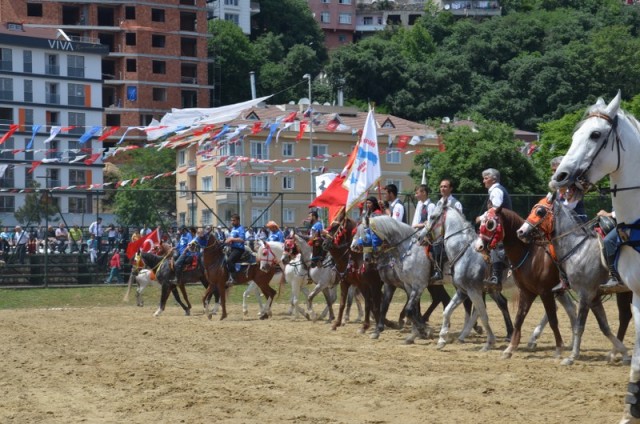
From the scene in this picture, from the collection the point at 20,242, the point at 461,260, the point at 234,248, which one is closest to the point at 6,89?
the point at 20,242

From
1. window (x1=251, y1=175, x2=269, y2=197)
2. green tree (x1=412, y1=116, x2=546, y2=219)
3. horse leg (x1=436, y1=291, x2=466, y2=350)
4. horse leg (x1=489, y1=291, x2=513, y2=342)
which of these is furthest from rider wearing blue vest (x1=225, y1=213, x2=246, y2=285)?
window (x1=251, y1=175, x2=269, y2=197)

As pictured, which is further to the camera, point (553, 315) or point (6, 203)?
point (6, 203)

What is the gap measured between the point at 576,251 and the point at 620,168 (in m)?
5.36

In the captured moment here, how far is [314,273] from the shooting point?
25219mm

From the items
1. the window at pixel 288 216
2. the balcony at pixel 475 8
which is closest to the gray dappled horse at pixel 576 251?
the window at pixel 288 216

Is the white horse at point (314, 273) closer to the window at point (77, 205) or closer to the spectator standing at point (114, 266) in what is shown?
the spectator standing at point (114, 266)

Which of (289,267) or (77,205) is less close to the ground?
(77,205)

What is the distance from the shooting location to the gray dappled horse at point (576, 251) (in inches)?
615

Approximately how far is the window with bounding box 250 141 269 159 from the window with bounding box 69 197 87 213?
1447 inches

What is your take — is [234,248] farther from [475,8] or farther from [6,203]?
[475,8]

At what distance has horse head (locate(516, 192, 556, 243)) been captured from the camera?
15.5 meters

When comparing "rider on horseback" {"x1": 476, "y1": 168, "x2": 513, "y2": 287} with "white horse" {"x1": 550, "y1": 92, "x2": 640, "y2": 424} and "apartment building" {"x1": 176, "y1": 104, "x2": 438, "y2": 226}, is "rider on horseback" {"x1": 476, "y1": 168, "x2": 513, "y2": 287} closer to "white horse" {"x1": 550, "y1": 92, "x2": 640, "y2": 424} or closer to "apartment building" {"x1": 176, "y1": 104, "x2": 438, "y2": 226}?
"white horse" {"x1": 550, "y1": 92, "x2": 640, "y2": 424}

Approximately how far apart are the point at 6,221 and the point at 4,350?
20940mm

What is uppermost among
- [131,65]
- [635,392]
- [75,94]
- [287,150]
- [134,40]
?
[134,40]
